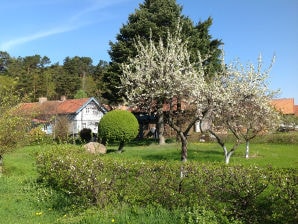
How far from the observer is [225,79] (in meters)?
16.3

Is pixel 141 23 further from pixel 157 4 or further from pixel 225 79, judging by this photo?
pixel 225 79

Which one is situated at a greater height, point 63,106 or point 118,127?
point 63,106

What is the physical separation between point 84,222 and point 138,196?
3.86 ft

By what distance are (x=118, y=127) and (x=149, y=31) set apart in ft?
35.5

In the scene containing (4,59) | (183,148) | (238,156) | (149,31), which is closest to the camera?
(183,148)

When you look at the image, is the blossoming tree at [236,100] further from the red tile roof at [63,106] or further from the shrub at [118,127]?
the red tile roof at [63,106]

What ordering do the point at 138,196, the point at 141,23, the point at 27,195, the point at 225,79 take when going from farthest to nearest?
1. the point at 141,23
2. the point at 225,79
3. the point at 27,195
4. the point at 138,196

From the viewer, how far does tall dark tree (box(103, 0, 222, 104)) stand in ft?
103

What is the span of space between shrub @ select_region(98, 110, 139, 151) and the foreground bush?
15.1m

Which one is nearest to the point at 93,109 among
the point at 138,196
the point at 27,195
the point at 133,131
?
the point at 133,131

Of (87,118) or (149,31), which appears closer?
(149,31)

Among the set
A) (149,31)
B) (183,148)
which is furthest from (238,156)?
(149,31)

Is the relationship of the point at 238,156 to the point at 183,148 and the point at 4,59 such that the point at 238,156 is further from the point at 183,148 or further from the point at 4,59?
the point at 4,59

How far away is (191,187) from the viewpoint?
6770mm
